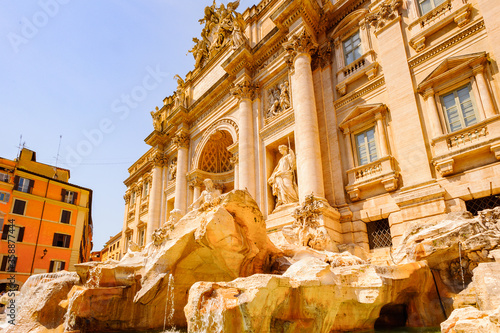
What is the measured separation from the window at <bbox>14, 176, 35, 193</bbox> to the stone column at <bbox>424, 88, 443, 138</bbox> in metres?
26.1

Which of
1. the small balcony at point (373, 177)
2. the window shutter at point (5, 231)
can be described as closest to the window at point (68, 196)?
the window shutter at point (5, 231)

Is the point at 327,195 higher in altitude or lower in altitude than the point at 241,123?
lower

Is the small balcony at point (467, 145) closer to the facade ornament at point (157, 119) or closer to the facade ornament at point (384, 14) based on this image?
the facade ornament at point (384, 14)

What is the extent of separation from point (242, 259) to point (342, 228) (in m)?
5.03

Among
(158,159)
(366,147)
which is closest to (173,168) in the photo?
(158,159)

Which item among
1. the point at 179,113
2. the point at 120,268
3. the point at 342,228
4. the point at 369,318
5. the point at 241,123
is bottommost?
the point at 369,318

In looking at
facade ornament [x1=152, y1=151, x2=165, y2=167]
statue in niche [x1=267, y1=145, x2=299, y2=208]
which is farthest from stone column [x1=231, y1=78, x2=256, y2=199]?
facade ornament [x1=152, y1=151, x2=165, y2=167]

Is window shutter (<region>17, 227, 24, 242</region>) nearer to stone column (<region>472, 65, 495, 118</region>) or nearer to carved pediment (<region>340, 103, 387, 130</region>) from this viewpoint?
carved pediment (<region>340, 103, 387, 130</region>)

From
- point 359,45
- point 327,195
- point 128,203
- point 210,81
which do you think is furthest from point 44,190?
point 359,45

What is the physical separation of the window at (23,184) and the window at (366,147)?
78.1 feet

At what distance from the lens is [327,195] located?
11500 mm

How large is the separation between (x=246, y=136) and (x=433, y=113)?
7.93m

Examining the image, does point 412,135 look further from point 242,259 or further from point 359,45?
point 242,259

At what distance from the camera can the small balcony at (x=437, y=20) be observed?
30.5ft
